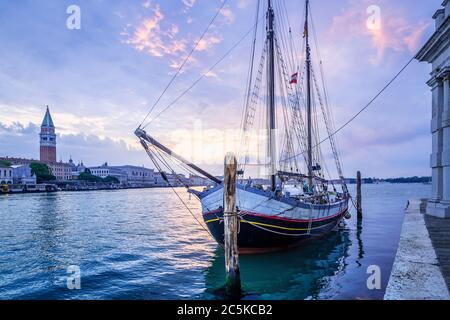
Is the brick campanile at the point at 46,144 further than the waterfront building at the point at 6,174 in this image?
Yes

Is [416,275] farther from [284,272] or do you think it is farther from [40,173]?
[40,173]

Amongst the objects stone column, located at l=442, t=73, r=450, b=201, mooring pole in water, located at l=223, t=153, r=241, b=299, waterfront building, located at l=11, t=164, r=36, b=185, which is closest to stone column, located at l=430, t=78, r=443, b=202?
stone column, located at l=442, t=73, r=450, b=201

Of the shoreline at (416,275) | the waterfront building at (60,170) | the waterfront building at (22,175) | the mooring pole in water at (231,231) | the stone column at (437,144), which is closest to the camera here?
the shoreline at (416,275)

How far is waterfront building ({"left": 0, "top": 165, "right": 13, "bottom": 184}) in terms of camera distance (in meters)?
121

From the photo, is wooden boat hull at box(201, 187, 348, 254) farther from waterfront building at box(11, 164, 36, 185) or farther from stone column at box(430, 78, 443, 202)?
waterfront building at box(11, 164, 36, 185)

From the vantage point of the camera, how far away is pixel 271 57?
A: 59.1 feet

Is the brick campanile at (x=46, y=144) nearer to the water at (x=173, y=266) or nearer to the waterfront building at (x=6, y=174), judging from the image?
the waterfront building at (x=6, y=174)

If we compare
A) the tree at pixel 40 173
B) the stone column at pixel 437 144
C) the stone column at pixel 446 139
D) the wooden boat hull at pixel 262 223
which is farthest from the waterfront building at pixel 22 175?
the stone column at pixel 446 139

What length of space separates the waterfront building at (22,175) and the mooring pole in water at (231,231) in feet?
452

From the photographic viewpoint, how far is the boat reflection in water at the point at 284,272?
1147 cm

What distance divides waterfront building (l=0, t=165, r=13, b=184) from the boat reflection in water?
13333 centimetres
